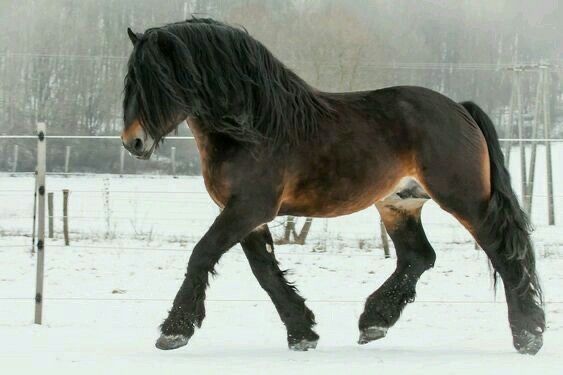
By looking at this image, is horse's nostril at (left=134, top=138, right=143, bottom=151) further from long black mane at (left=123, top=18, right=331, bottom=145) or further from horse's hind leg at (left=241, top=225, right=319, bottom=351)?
horse's hind leg at (left=241, top=225, right=319, bottom=351)

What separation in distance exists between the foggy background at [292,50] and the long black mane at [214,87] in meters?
14.7

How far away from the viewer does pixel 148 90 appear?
3.95m

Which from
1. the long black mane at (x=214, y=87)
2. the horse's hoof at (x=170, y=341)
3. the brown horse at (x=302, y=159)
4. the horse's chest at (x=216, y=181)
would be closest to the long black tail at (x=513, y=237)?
the brown horse at (x=302, y=159)

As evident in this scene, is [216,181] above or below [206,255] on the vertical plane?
above

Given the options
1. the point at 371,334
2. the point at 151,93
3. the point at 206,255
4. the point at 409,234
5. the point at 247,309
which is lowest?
the point at 247,309

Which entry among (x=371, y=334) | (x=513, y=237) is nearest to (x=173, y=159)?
(x=371, y=334)

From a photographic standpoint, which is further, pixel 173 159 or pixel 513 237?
pixel 173 159


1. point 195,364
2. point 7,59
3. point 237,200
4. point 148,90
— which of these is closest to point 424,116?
point 237,200

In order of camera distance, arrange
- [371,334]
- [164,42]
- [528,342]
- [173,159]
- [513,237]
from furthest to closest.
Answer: [173,159] < [371,334] < [513,237] < [528,342] < [164,42]

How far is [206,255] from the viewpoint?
13.1 feet

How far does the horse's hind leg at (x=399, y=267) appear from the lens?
486cm

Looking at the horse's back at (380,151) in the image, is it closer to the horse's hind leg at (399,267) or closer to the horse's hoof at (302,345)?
the horse's hind leg at (399,267)

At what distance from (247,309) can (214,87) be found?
3439mm

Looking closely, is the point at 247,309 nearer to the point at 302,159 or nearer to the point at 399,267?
the point at 399,267
